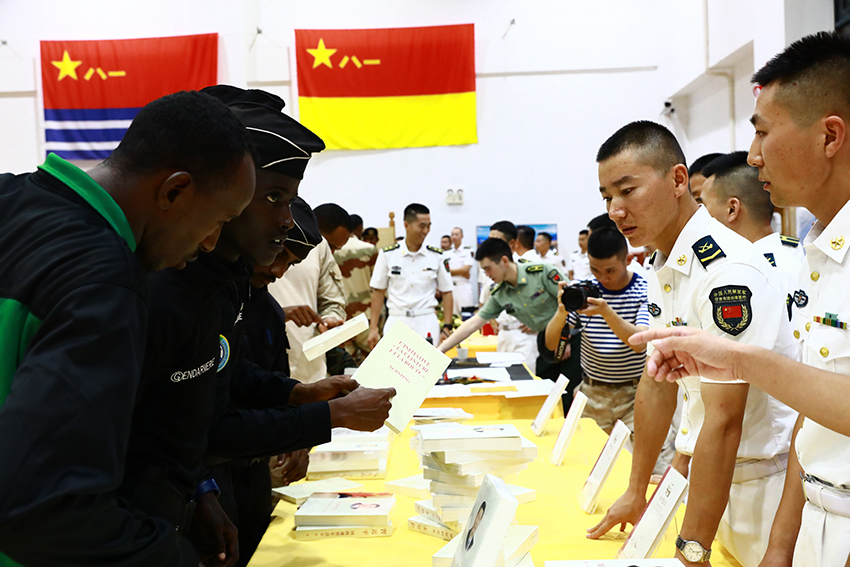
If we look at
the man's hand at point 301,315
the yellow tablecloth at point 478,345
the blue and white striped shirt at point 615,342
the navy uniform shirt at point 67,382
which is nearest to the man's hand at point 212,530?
the navy uniform shirt at point 67,382

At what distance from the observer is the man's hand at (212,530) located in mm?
1207

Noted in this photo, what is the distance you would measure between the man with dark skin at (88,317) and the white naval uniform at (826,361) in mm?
896

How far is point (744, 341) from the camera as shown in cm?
128

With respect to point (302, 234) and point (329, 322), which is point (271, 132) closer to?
point (302, 234)

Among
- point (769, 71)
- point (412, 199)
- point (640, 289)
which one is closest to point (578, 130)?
point (412, 199)

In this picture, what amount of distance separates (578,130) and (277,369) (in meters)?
7.76

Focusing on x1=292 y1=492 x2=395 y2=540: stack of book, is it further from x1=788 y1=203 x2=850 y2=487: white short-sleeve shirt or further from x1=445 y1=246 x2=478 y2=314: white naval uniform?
x1=445 y1=246 x2=478 y2=314: white naval uniform

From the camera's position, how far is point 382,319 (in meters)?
5.81

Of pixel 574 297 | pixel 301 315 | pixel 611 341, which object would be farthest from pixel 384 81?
pixel 574 297

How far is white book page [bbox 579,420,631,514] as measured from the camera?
64.1 inches

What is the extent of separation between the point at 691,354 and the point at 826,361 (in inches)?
8.3

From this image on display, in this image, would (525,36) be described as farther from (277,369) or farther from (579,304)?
(277,369)

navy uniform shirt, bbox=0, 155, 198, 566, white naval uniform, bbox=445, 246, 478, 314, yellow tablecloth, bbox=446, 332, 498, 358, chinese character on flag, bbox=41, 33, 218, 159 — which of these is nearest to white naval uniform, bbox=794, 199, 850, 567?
navy uniform shirt, bbox=0, 155, 198, 566

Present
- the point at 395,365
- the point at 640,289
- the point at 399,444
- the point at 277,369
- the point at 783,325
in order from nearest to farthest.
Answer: the point at 783,325 → the point at 395,365 → the point at 277,369 → the point at 399,444 → the point at 640,289
